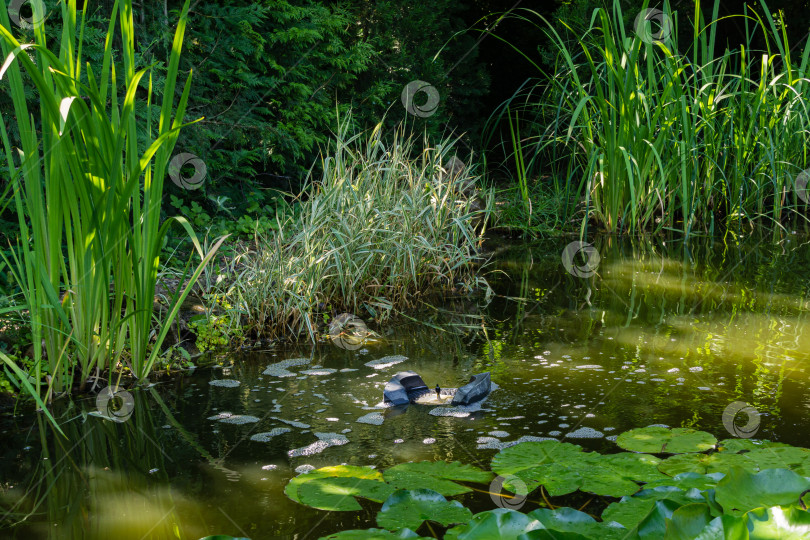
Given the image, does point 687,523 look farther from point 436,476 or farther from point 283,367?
point 283,367

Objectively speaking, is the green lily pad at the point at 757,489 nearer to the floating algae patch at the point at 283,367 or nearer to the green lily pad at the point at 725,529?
the green lily pad at the point at 725,529

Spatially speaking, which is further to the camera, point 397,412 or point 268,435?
point 397,412

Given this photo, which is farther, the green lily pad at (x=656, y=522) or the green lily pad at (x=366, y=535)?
the green lily pad at (x=366, y=535)

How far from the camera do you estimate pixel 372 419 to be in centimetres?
202

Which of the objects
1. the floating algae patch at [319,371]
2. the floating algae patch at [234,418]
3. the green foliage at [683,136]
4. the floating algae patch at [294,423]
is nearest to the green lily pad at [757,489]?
the floating algae patch at [294,423]

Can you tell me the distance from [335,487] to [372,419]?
50 cm

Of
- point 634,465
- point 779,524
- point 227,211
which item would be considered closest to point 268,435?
point 634,465

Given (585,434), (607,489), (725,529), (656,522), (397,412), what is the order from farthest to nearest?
(397,412), (585,434), (607,489), (656,522), (725,529)

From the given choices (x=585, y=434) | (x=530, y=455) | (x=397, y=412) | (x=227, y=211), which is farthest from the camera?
(x=227, y=211)

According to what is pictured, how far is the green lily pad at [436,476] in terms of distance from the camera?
1.51 metres

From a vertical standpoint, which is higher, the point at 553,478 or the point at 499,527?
the point at 499,527

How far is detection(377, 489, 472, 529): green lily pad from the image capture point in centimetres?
130

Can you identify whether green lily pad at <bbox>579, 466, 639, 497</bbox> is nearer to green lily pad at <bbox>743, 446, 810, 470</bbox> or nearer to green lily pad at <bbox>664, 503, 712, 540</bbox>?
green lily pad at <bbox>743, 446, 810, 470</bbox>

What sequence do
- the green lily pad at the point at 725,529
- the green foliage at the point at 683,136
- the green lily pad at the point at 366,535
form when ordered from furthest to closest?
1. the green foliage at the point at 683,136
2. the green lily pad at the point at 366,535
3. the green lily pad at the point at 725,529
